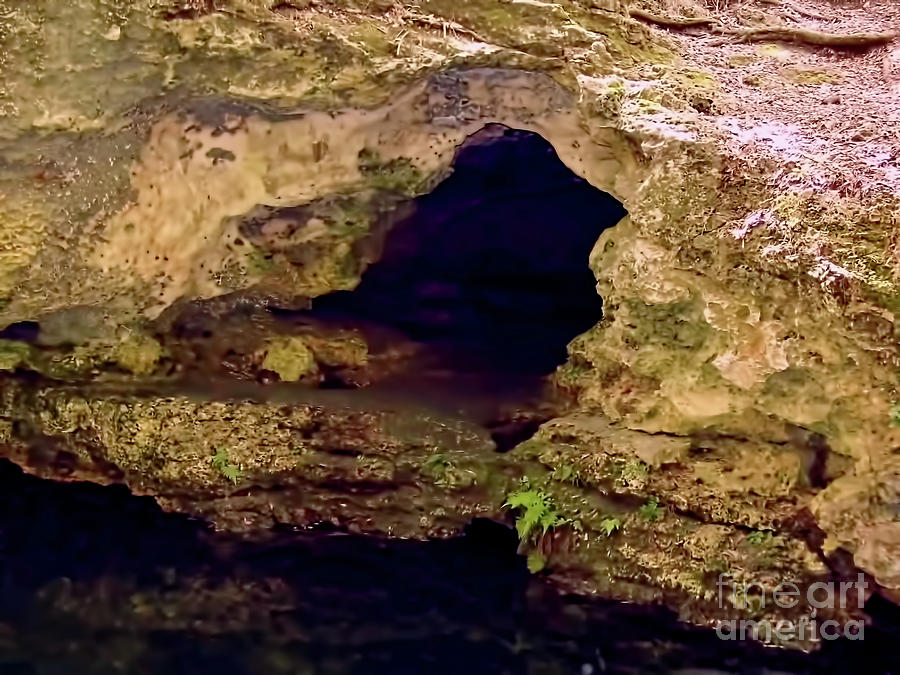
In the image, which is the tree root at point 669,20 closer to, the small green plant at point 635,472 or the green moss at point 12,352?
the small green plant at point 635,472

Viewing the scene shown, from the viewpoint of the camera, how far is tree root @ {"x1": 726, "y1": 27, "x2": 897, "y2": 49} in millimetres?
6086

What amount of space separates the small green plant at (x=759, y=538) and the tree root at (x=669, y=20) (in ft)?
12.7

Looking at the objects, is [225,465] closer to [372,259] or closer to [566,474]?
[372,259]

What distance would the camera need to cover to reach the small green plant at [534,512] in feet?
22.9

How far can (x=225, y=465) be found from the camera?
7508 millimetres

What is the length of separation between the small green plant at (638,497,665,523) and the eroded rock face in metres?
0.04

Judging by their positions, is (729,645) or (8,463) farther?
(8,463)

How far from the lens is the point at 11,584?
693 centimetres

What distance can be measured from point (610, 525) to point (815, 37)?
13.0 ft

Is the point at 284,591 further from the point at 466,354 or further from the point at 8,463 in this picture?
the point at 8,463

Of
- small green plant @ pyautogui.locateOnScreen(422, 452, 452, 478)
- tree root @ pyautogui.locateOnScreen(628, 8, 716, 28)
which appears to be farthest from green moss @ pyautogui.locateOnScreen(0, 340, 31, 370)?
tree root @ pyautogui.locateOnScreen(628, 8, 716, 28)

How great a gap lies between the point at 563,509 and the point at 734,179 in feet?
10.1

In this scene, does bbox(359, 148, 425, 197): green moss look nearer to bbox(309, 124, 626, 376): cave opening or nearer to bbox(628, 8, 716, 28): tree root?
bbox(309, 124, 626, 376): cave opening

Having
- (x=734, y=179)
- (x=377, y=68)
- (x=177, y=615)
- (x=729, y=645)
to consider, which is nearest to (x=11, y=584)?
(x=177, y=615)
